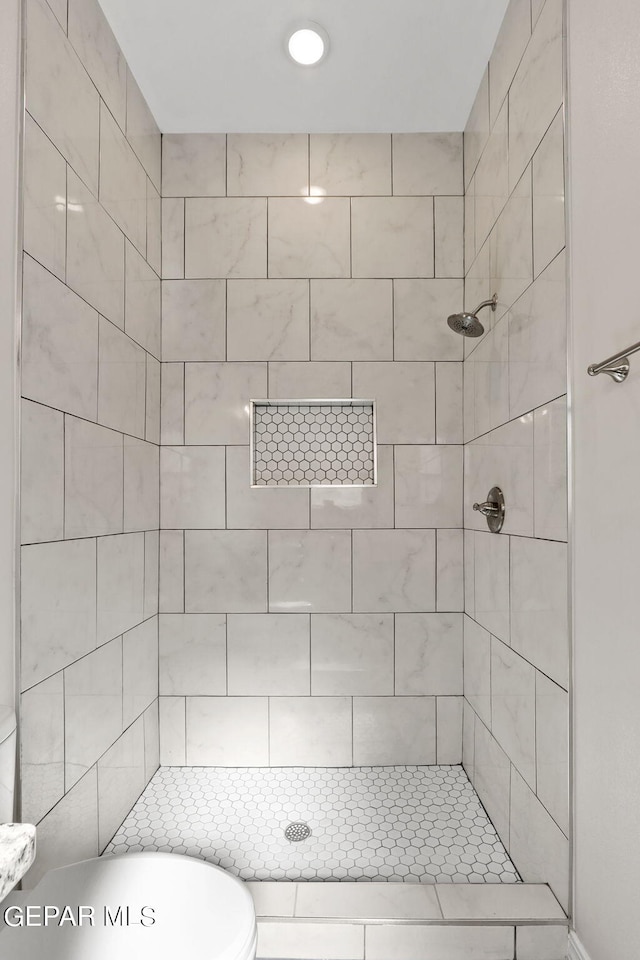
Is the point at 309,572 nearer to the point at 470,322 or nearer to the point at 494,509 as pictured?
the point at 494,509

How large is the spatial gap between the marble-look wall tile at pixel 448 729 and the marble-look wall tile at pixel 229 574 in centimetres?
73

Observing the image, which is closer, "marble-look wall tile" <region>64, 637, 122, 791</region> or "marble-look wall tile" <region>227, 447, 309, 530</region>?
"marble-look wall tile" <region>64, 637, 122, 791</region>

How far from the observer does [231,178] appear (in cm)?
216

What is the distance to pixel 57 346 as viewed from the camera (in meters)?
1.37

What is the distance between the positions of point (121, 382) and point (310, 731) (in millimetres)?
1357

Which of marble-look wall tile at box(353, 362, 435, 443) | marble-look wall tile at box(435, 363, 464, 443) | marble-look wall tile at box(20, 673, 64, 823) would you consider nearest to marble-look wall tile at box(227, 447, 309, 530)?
marble-look wall tile at box(353, 362, 435, 443)

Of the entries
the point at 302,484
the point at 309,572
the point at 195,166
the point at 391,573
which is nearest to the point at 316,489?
the point at 302,484

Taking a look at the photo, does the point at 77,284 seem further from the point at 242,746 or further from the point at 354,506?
the point at 242,746

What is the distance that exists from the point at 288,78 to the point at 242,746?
2257mm

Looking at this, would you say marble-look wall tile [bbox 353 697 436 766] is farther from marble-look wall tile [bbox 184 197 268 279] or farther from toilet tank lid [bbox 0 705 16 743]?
marble-look wall tile [bbox 184 197 268 279]

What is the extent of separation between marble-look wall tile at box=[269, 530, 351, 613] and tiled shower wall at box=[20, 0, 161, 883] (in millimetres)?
444

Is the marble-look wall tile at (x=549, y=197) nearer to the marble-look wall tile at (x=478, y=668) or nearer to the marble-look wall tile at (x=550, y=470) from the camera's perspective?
the marble-look wall tile at (x=550, y=470)

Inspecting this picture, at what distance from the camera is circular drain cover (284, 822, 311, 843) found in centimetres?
163

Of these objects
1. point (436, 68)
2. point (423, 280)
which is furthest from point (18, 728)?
point (436, 68)
